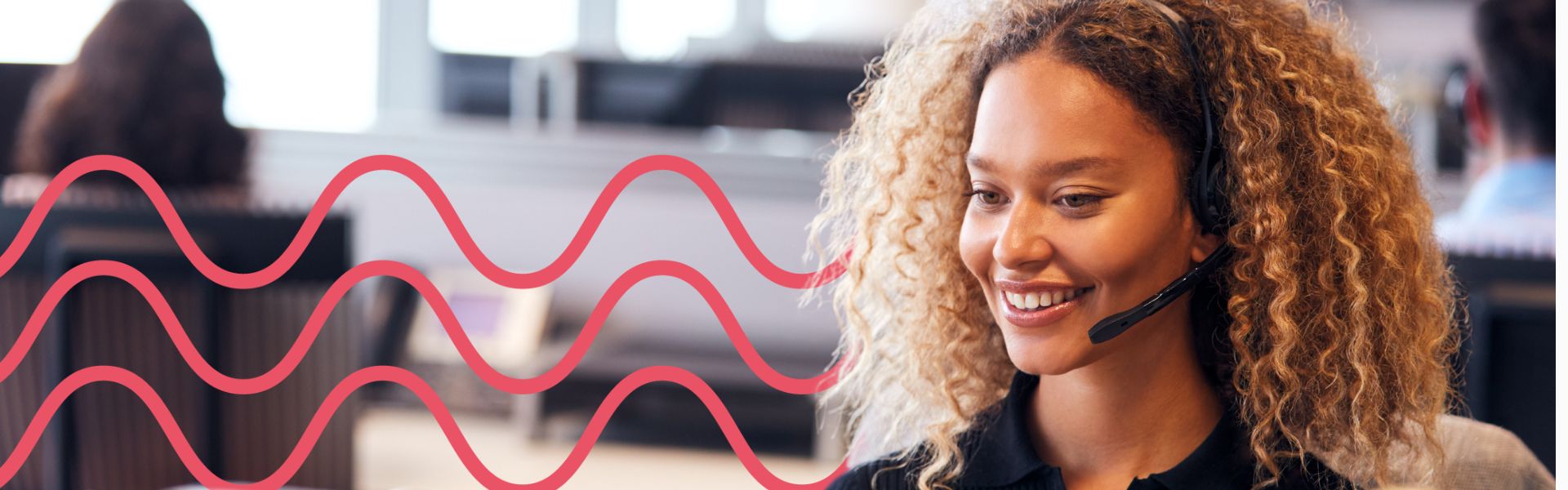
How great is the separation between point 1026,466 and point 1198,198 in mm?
191

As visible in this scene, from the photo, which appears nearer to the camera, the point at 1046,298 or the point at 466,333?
the point at 1046,298

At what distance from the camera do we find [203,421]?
1605mm

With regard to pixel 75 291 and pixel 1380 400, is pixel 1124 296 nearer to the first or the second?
pixel 1380 400

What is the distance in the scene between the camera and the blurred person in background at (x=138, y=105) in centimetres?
173

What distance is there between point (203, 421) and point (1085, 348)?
1.14m

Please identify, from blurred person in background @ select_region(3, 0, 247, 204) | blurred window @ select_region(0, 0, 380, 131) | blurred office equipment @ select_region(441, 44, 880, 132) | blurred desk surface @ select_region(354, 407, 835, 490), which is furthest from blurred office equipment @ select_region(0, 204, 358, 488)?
blurred window @ select_region(0, 0, 380, 131)

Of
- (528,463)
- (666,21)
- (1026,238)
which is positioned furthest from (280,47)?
(1026,238)

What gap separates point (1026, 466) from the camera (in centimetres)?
88

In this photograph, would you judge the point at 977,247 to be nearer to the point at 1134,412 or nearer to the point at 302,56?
the point at 1134,412

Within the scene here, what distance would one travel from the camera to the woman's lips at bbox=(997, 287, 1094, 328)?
2.66ft

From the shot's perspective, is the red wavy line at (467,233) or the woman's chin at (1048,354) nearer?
the woman's chin at (1048,354)

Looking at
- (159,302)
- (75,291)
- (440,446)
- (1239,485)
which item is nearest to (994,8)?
(1239,485)

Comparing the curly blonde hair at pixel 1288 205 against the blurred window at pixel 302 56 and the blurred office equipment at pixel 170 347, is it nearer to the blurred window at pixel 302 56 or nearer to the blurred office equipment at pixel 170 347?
the blurred office equipment at pixel 170 347

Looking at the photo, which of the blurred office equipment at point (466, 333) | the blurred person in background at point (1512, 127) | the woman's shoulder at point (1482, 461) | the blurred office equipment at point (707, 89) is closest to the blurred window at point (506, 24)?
the blurred office equipment at point (707, 89)
